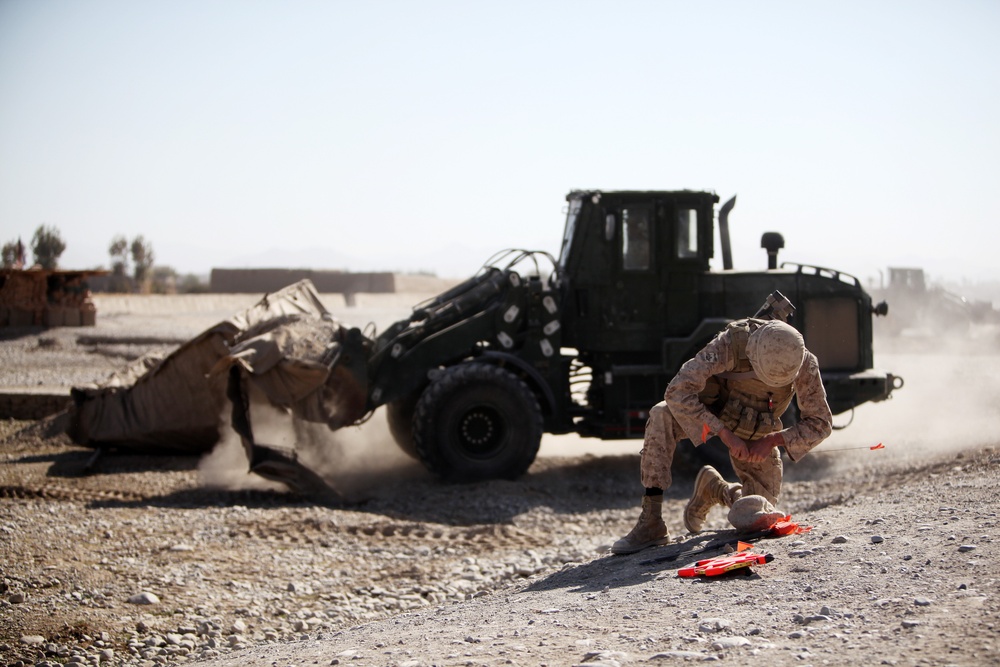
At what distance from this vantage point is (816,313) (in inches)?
428

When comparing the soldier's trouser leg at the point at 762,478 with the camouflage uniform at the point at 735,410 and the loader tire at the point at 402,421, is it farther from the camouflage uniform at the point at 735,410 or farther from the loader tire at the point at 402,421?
the loader tire at the point at 402,421

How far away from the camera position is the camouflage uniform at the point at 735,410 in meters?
5.65

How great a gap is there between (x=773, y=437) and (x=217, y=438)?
295 inches

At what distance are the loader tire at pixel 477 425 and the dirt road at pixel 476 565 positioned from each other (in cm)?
29

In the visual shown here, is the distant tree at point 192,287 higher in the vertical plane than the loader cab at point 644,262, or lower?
higher

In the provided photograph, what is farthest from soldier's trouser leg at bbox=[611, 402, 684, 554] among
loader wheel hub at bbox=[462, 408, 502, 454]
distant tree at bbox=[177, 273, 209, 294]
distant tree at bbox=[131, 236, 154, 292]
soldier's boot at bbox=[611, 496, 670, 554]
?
distant tree at bbox=[131, 236, 154, 292]

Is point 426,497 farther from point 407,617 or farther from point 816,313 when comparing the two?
point 816,313

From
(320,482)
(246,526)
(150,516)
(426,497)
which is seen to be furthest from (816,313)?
(150,516)

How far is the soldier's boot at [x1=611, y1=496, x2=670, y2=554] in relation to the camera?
6.24m

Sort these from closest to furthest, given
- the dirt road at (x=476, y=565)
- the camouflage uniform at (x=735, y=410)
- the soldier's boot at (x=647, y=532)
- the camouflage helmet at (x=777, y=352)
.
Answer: the dirt road at (x=476, y=565) < the camouflage helmet at (x=777, y=352) < the camouflage uniform at (x=735, y=410) < the soldier's boot at (x=647, y=532)

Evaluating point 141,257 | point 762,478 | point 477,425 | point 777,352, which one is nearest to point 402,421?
point 477,425

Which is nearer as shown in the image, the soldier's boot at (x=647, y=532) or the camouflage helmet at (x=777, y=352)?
the camouflage helmet at (x=777, y=352)

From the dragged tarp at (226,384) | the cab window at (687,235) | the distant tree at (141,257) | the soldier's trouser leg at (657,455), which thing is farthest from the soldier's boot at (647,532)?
the distant tree at (141,257)

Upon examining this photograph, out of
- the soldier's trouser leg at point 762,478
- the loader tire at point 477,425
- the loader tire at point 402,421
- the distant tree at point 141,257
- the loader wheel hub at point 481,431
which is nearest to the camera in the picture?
the soldier's trouser leg at point 762,478
